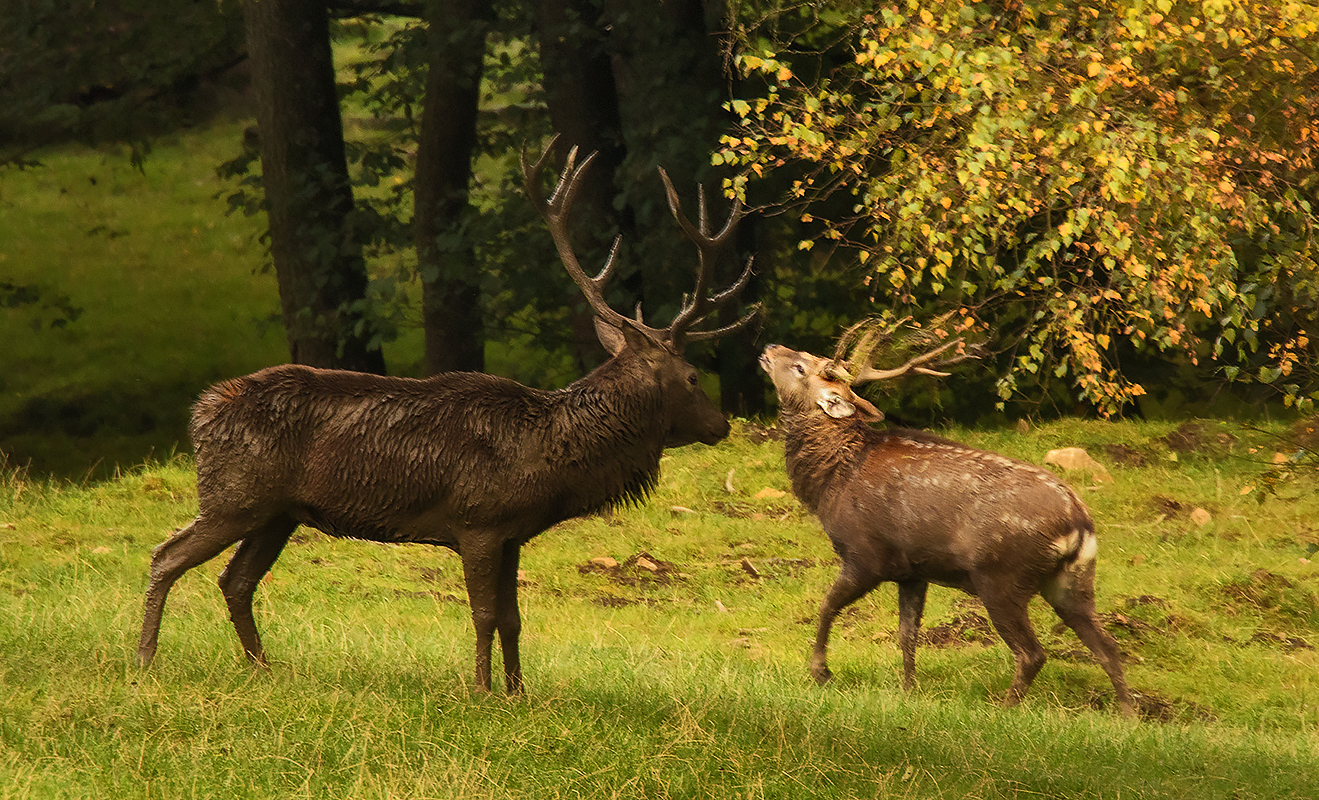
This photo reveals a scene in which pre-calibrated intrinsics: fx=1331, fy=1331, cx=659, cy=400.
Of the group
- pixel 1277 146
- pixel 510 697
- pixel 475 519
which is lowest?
pixel 510 697

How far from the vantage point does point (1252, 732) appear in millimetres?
6648

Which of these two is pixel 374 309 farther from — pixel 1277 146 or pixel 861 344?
pixel 1277 146

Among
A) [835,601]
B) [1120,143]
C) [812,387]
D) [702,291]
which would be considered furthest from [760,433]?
[702,291]

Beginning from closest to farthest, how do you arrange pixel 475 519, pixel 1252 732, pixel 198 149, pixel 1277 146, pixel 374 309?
pixel 475 519 → pixel 1252 732 → pixel 1277 146 → pixel 374 309 → pixel 198 149

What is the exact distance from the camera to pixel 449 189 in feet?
45.5

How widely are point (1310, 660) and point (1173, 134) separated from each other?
3184mm

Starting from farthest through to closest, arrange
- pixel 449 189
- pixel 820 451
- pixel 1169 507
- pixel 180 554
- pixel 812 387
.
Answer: pixel 449 189 < pixel 1169 507 < pixel 812 387 < pixel 820 451 < pixel 180 554

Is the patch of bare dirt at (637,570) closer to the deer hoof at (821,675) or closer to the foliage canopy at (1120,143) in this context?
the deer hoof at (821,675)

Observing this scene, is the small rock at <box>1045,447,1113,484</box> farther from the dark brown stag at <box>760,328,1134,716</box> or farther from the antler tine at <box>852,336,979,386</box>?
the dark brown stag at <box>760,328,1134,716</box>

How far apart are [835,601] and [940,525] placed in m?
0.75

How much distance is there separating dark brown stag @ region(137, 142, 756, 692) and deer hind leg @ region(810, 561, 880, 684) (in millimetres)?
1769

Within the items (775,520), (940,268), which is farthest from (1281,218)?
(775,520)

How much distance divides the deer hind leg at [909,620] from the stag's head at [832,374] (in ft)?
3.24

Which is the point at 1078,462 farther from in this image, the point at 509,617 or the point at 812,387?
the point at 509,617
